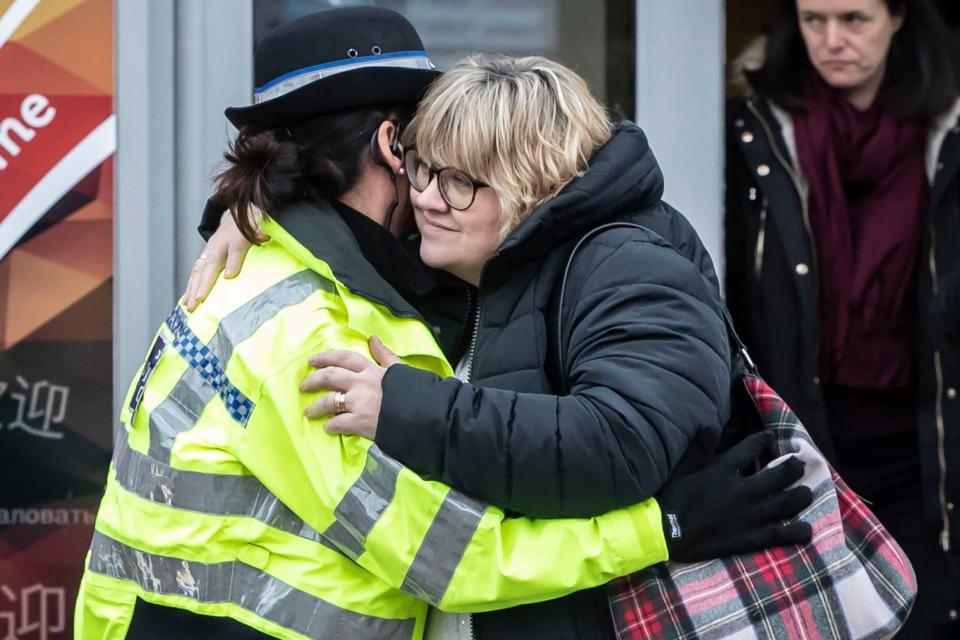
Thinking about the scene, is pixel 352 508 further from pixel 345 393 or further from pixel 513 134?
pixel 513 134

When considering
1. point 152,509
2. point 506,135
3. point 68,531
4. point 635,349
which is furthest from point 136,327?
point 635,349

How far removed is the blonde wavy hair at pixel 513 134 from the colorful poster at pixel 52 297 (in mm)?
1242

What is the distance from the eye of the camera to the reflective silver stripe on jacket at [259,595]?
2.14 metres

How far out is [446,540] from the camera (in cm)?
204

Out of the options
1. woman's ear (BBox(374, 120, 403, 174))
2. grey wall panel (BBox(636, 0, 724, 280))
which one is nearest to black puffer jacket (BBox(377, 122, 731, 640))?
woman's ear (BBox(374, 120, 403, 174))

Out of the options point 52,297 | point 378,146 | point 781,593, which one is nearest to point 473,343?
point 378,146

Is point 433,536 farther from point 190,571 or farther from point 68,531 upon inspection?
point 68,531

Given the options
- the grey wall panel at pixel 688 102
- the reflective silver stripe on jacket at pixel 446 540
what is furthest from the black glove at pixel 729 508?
the grey wall panel at pixel 688 102

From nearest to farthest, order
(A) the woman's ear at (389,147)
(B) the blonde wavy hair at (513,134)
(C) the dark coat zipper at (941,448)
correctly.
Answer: (B) the blonde wavy hair at (513,134), (A) the woman's ear at (389,147), (C) the dark coat zipper at (941,448)

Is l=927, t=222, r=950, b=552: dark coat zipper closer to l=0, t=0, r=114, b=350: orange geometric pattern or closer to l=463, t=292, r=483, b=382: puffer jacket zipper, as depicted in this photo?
l=463, t=292, r=483, b=382: puffer jacket zipper

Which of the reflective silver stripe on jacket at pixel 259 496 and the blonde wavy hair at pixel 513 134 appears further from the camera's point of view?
the blonde wavy hair at pixel 513 134

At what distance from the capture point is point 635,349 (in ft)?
6.63

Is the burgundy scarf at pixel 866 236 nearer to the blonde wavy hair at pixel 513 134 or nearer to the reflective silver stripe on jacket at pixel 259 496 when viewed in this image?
the blonde wavy hair at pixel 513 134

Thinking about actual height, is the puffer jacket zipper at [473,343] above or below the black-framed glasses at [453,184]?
below
